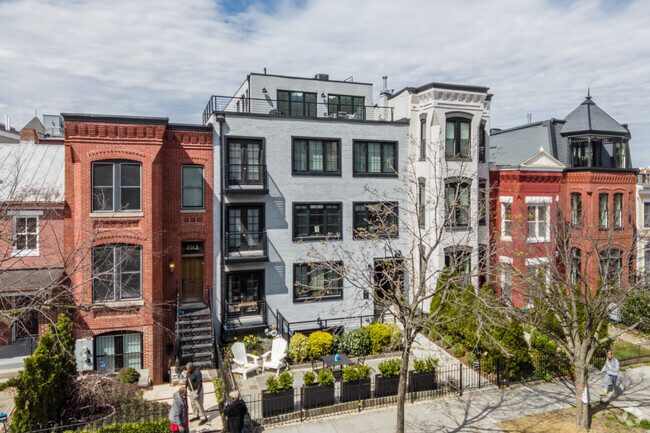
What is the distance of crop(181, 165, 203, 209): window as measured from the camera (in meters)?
19.0

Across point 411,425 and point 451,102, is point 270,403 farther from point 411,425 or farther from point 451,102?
point 451,102

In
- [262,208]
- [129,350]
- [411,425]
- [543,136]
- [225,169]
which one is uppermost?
[543,136]

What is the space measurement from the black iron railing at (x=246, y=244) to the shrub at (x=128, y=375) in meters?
5.84

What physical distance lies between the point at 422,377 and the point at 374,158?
1111cm

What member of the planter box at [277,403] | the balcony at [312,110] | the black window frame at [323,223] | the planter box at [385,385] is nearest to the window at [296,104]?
the balcony at [312,110]

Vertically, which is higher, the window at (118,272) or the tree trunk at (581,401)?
the window at (118,272)

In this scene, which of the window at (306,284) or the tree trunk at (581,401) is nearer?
the tree trunk at (581,401)

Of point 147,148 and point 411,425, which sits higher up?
point 147,148

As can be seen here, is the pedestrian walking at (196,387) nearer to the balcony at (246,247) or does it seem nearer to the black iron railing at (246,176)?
the balcony at (246,247)

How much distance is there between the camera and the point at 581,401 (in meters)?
12.9

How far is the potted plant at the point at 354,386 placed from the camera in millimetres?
13844

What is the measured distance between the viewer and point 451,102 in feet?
71.9

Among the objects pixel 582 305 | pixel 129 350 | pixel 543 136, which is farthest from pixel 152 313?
pixel 543 136

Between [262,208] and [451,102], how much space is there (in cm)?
1090
